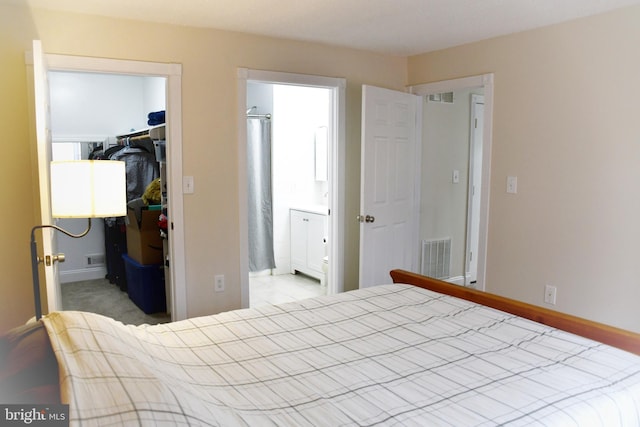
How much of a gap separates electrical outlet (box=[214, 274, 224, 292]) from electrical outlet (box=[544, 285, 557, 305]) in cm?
238

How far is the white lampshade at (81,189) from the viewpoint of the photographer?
1900 millimetres

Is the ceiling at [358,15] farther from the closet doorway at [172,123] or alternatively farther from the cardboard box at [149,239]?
the cardboard box at [149,239]

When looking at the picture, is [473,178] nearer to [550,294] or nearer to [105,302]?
[550,294]

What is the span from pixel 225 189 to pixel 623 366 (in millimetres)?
2741

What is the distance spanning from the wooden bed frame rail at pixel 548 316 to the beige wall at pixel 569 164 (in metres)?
1.21

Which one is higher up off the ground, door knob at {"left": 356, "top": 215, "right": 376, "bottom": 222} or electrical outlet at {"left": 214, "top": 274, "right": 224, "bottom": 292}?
door knob at {"left": 356, "top": 215, "right": 376, "bottom": 222}

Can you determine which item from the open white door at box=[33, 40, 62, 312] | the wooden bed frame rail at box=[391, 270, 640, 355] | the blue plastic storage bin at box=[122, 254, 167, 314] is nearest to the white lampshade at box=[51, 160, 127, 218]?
the open white door at box=[33, 40, 62, 312]

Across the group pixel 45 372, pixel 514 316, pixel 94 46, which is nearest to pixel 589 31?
pixel 514 316

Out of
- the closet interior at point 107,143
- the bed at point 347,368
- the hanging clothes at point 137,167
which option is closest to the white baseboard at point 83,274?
the closet interior at point 107,143

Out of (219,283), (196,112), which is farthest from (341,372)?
(196,112)

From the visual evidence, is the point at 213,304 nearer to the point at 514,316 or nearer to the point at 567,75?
the point at 514,316

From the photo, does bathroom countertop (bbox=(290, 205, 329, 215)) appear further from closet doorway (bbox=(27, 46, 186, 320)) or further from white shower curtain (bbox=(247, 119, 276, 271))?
closet doorway (bbox=(27, 46, 186, 320))

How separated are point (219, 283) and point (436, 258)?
225cm

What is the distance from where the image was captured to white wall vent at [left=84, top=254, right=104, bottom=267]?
5504 millimetres
